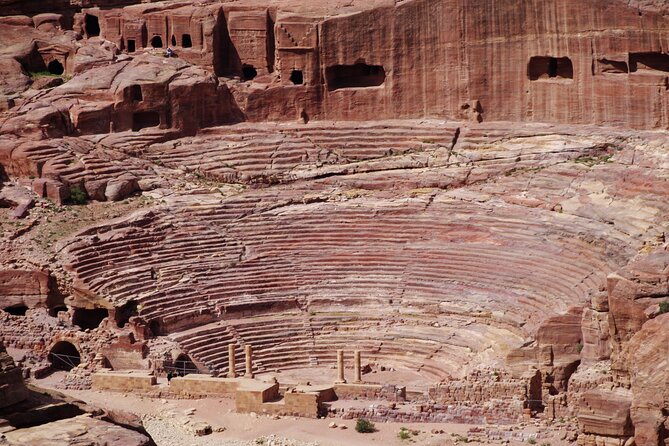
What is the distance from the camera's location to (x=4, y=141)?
156 ft

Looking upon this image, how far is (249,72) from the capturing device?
165ft

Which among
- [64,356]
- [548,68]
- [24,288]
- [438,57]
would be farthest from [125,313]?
[548,68]

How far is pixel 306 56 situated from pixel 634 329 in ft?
63.2

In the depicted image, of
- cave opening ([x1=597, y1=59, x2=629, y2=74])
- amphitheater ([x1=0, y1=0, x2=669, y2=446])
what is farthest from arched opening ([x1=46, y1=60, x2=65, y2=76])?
cave opening ([x1=597, y1=59, x2=629, y2=74])

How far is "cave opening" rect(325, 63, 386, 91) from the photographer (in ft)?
161

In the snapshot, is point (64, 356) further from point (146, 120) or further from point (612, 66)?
point (612, 66)

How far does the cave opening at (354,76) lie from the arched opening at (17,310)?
37.5ft

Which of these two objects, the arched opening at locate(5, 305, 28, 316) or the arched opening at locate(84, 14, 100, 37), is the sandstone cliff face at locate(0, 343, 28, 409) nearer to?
the arched opening at locate(5, 305, 28, 316)

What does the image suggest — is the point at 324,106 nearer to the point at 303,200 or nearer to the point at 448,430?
the point at 303,200

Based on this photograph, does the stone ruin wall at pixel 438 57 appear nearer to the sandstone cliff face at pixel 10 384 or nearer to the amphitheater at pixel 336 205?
the amphitheater at pixel 336 205

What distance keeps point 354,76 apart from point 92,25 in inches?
335

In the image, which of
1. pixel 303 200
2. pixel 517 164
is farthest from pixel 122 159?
pixel 517 164

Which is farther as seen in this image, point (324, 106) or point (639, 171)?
point (324, 106)

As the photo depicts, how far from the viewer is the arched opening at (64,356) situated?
41.8 m
